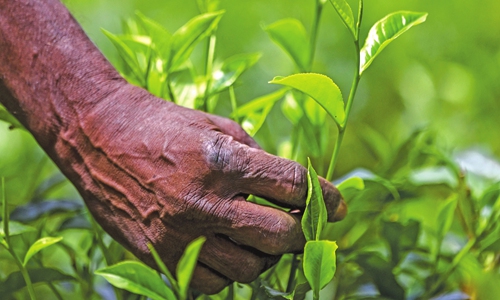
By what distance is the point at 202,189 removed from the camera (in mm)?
449

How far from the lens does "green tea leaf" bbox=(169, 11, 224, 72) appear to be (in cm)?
52

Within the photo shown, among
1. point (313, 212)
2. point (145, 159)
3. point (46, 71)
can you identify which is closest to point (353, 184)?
point (313, 212)

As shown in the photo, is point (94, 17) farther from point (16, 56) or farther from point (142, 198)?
point (142, 198)

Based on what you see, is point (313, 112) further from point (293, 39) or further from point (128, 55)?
point (128, 55)

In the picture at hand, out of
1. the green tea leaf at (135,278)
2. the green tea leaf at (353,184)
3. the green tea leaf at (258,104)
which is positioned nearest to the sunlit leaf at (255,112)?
the green tea leaf at (258,104)

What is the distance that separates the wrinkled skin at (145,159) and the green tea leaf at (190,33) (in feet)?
0.18

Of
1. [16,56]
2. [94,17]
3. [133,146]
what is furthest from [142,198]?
[94,17]

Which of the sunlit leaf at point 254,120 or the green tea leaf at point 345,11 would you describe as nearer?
the green tea leaf at point 345,11

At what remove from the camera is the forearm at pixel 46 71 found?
512mm

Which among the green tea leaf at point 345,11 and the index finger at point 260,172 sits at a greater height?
the green tea leaf at point 345,11

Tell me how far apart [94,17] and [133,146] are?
121 centimetres

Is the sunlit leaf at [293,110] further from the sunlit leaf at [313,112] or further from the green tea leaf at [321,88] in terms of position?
the green tea leaf at [321,88]

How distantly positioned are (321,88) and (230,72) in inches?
6.4

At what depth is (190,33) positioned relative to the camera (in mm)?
525
